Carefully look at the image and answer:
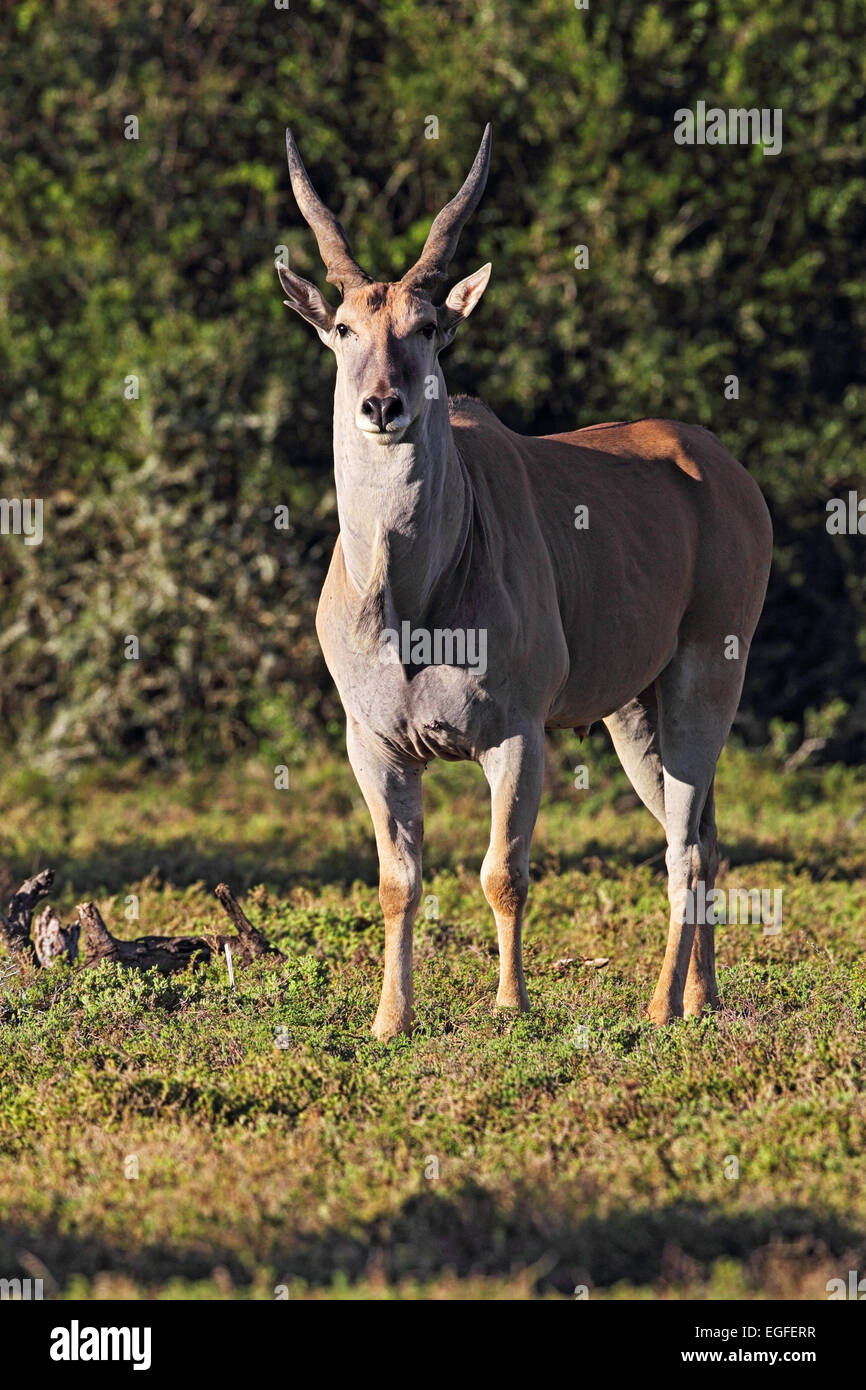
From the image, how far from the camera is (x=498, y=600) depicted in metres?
6.81

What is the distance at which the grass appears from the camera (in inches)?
190

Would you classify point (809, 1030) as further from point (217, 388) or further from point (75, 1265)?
point (217, 388)

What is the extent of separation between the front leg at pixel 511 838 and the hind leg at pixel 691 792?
748mm

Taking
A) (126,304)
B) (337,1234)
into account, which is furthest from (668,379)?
(337,1234)

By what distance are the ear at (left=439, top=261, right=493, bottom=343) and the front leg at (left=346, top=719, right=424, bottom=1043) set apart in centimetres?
156

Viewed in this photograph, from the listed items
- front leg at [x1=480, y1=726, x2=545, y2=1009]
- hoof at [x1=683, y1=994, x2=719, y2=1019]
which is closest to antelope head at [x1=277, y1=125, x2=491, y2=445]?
front leg at [x1=480, y1=726, x2=545, y2=1009]

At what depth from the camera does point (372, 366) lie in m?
6.29

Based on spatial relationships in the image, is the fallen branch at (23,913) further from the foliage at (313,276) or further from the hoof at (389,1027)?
the foliage at (313,276)

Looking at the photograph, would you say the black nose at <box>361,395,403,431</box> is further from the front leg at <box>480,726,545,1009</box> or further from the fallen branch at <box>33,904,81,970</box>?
the fallen branch at <box>33,904,81,970</box>

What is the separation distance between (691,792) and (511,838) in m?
1.24

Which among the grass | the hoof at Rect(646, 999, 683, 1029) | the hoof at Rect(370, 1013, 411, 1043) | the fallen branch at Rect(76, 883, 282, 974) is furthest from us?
the fallen branch at Rect(76, 883, 282, 974)

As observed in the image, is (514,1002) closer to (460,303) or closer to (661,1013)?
(661,1013)

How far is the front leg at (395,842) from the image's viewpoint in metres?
7.04
